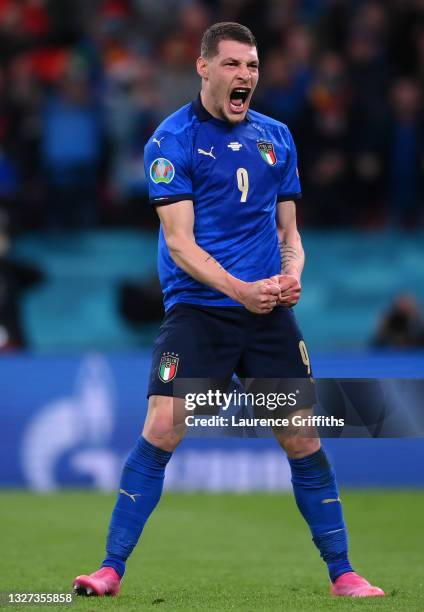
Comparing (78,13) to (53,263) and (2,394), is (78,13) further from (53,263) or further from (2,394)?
(2,394)

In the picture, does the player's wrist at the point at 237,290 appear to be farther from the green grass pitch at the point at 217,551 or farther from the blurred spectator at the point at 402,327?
the blurred spectator at the point at 402,327

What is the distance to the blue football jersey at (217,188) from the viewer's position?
612 cm

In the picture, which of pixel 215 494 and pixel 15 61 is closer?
pixel 215 494

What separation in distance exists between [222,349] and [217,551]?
8.59 feet

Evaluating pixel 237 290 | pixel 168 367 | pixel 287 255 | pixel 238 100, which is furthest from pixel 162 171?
pixel 168 367

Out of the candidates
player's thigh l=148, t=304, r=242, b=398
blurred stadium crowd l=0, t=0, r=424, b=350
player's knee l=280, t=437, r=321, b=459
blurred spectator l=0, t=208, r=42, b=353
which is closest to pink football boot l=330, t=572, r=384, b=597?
player's knee l=280, t=437, r=321, b=459

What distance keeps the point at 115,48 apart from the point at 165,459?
31.3 ft

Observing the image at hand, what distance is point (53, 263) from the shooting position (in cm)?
1468

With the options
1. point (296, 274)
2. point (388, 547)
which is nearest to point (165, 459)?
point (296, 274)

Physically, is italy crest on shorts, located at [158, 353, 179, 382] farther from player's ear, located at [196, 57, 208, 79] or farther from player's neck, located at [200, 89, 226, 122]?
player's ear, located at [196, 57, 208, 79]

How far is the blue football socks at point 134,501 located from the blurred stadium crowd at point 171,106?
7.56 meters

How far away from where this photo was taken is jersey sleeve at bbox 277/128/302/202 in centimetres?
641

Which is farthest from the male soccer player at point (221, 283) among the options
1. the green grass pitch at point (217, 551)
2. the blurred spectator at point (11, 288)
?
the blurred spectator at point (11, 288)

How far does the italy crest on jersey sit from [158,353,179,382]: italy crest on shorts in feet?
3.21
